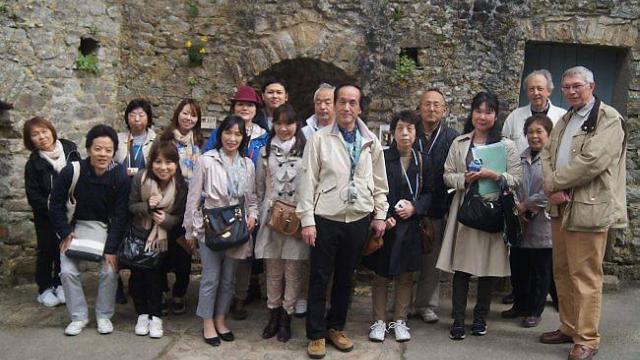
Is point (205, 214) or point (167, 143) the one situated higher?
point (167, 143)

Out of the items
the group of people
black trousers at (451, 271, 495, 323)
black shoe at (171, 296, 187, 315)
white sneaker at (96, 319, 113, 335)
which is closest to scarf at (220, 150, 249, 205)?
the group of people

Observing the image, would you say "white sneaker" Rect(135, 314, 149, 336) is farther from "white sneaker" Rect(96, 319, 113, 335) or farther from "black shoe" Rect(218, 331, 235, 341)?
"black shoe" Rect(218, 331, 235, 341)

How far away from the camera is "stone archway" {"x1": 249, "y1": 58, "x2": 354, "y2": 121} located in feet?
20.7

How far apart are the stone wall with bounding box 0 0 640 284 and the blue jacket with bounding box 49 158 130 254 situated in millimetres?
1616

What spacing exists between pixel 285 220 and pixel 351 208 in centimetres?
48

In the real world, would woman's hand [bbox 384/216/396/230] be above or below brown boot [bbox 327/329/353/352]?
above

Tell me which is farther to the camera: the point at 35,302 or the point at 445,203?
the point at 35,302

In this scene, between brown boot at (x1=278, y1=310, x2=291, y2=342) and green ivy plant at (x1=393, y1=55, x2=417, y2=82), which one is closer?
brown boot at (x1=278, y1=310, x2=291, y2=342)

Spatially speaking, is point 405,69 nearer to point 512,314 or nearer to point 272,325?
point 512,314

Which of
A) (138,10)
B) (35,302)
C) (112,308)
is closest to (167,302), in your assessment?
(112,308)

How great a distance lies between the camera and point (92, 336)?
4180mm

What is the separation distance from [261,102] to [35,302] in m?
2.54

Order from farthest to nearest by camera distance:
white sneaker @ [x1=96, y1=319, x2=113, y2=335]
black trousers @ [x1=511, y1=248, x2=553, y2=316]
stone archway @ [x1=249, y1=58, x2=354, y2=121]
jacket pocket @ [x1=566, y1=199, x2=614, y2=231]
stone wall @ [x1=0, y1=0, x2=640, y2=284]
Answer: stone archway @ [x1=249, y1=58, x2=354, y2=121], stone wall @ [x1=0, y1=0, x2=640, y2=284], black trousers @ [x1=511, y1=248, x2=553, y2=316], white sneaker @ [x1=96, y1=319, x2=113, y2=335], jacket pocket @ [x1=566, y1=199, x2=614, y2=231]

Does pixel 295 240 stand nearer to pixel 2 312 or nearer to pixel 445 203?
pixel 445 203
